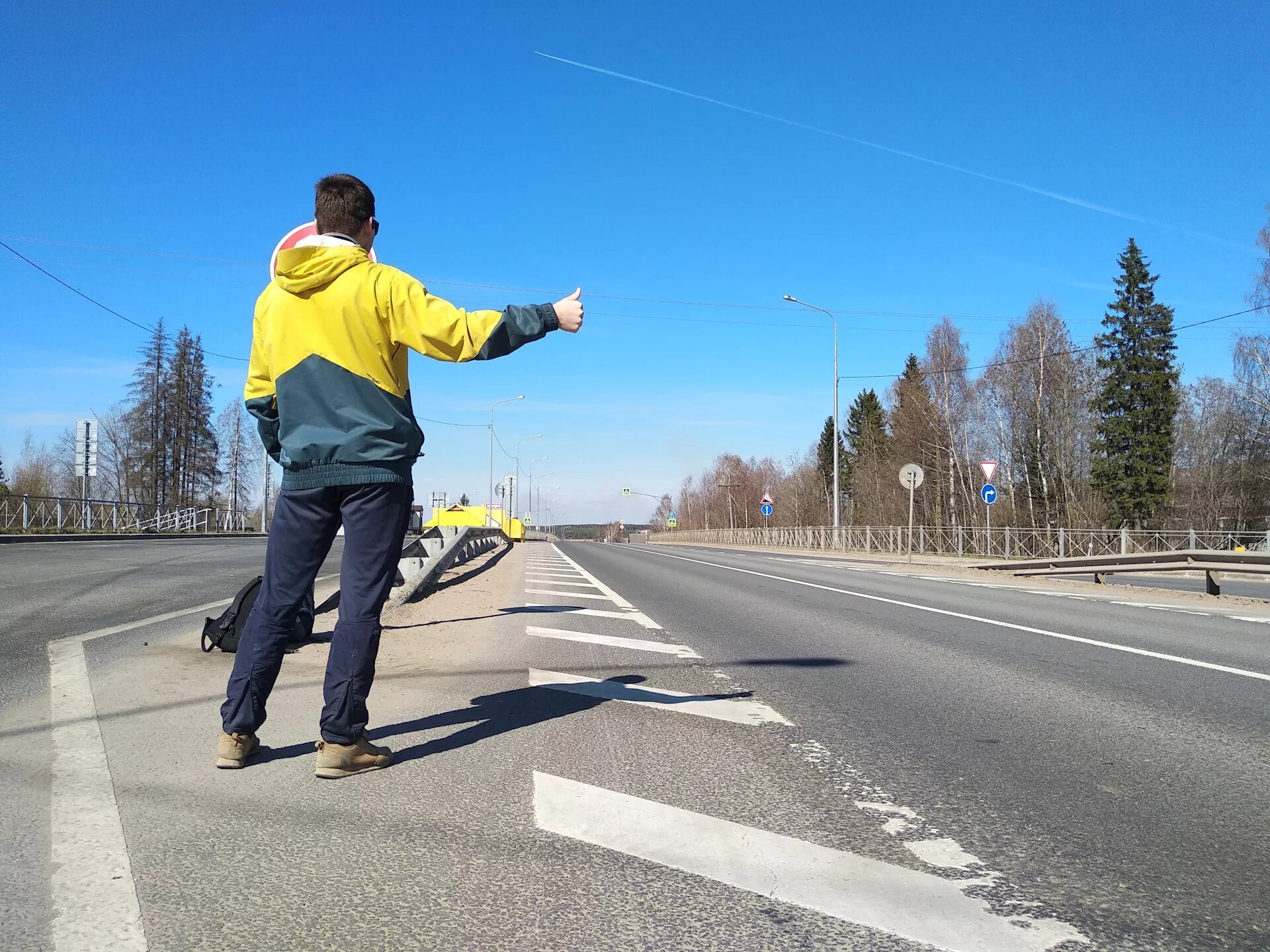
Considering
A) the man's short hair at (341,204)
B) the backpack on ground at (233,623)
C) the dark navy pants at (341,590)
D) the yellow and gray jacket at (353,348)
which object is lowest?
the backpack on ground at (233,623)

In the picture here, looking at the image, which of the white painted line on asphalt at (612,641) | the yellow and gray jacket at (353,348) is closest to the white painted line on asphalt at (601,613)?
the white painted line on asphalt at (612,641)

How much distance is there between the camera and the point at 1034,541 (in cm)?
3375

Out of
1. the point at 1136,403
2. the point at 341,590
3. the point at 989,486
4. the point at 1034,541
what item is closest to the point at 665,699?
the point at 341,590

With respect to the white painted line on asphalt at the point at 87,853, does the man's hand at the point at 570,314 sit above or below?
above

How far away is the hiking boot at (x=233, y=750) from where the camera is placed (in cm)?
333

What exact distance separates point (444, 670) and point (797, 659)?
8.08 feet

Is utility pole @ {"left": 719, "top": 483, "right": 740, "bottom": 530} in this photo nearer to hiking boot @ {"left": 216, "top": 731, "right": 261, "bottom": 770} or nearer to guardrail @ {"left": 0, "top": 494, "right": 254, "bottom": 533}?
guardrail @ {"left": 0, "top": 494, "right": 254, "bottom": 533}

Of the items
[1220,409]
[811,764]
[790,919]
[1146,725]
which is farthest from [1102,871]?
[1220,409]

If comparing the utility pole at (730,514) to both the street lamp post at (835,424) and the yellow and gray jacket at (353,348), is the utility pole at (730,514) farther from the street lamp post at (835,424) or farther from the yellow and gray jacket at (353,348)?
the yellow and gray jacket at (353,348)

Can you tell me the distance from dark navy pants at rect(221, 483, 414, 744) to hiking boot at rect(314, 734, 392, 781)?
1.2 inches

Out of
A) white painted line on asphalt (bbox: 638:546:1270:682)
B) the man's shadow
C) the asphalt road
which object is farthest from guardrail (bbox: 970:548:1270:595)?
the man's shadow

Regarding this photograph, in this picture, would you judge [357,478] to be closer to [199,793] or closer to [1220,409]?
[199,793]

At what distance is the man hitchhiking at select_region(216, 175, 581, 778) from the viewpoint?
3271mm

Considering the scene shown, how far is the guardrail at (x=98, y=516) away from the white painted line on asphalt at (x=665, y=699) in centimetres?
3071
